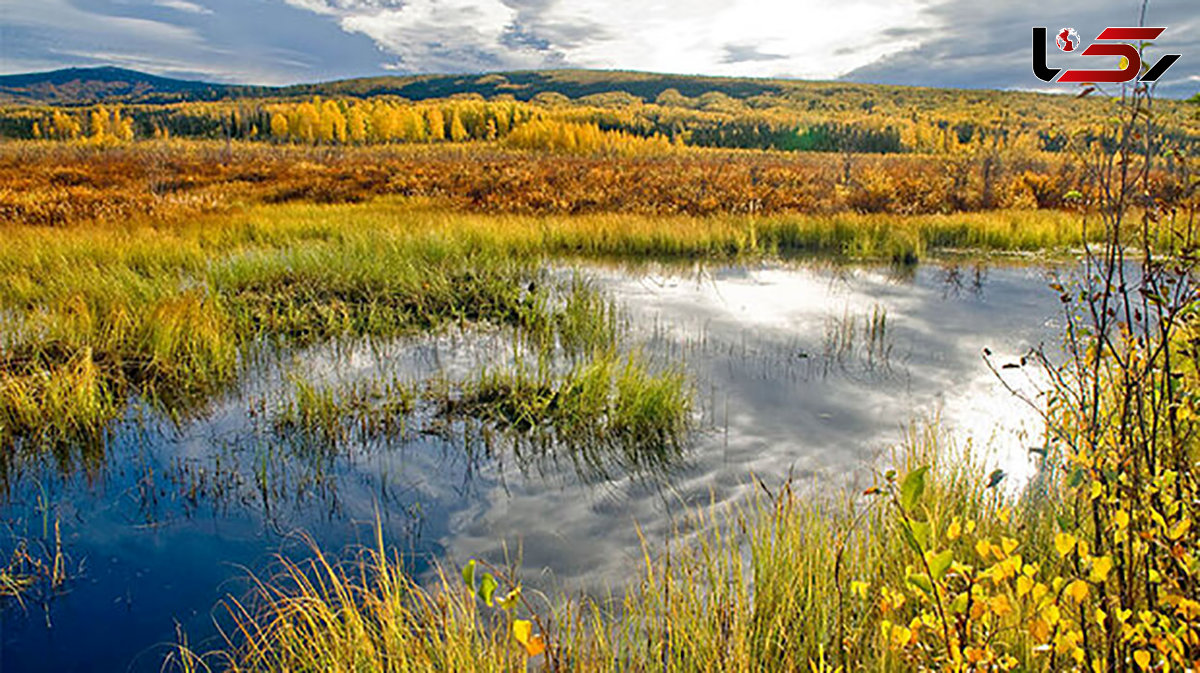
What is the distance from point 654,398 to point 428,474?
178 centimetres

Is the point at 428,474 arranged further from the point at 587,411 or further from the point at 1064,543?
the point at 1064,543

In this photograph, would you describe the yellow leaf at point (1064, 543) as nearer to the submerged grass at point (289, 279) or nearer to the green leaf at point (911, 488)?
the green leaf at point (911, 488)

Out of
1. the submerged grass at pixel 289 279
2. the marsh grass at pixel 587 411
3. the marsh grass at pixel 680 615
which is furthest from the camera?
the submerged grass at pixel 289 279

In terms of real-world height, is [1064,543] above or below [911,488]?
below

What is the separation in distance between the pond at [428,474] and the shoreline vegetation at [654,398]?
21cm

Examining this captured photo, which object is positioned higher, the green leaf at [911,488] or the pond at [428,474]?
the green leaf at [911,488]

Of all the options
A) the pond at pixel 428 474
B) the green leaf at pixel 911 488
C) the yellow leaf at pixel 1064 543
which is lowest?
the pond at pixel 428 474

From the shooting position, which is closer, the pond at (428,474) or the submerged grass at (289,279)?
the pond at (428,474)

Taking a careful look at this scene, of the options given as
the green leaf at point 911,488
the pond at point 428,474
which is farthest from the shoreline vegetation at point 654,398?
the pond at point 428,474

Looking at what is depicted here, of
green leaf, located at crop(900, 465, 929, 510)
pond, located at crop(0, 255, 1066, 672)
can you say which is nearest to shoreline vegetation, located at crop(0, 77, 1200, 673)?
green leaf, located at crop(900, 465, 929, 510)

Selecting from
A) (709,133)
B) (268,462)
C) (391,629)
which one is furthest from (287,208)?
(709,133)

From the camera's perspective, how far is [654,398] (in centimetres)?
552

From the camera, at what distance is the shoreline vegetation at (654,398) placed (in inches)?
78.0

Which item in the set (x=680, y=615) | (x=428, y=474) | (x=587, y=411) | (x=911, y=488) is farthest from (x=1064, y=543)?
(x=587, y=411)
